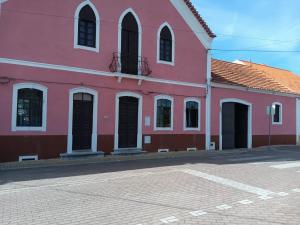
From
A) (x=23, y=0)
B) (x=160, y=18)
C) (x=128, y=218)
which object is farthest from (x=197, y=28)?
(x=128, y=218)

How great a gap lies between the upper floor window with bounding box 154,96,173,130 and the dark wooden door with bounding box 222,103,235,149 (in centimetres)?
459

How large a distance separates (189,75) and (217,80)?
2.49 m

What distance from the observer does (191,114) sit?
21.0 m

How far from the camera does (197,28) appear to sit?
21.4m

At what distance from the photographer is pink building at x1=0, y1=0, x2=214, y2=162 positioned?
14641 millimetres

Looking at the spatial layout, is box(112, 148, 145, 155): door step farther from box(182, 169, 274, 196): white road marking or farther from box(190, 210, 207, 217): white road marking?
box(190, 210, 207, 217): white road marking

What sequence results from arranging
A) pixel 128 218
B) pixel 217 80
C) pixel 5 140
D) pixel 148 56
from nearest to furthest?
pixel 128 218, pixel 5 140, pixel 148 56, pixel 217 80

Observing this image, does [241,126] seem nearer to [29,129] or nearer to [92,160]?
[92,160]

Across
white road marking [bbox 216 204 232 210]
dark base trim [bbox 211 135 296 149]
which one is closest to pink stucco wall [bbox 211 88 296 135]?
dark base trim [bbox 211 135 296 149]

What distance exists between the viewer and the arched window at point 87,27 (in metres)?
16.6

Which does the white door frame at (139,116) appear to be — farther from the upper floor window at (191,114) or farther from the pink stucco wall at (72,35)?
Result: the upper floor window at (191,114)

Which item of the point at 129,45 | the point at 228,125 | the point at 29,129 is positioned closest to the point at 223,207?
the point at 29,129

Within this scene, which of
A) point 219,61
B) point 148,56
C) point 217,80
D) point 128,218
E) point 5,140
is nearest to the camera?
point 128,218

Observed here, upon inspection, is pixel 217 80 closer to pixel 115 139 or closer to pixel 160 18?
pixel 160 18
